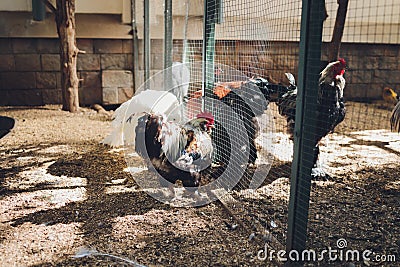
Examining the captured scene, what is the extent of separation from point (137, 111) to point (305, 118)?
2042mm

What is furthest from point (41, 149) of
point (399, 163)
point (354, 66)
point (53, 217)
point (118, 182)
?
point (354, 66)

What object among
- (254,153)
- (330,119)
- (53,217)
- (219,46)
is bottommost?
(53,217)

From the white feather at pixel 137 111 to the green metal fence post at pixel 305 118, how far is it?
172cm

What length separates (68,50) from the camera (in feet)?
19.3

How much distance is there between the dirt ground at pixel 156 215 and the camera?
219 cm

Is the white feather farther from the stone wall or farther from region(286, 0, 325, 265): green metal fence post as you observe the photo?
the stone wall

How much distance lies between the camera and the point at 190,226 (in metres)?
2.53

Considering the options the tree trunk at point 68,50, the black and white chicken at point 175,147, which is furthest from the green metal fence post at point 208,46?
the tree trunk at point 68,50

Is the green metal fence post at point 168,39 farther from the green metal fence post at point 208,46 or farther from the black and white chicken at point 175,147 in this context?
the black and white chicken at point 175,147

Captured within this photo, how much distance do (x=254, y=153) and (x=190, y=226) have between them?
1154mm

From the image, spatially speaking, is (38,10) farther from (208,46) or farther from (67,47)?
(208,46)

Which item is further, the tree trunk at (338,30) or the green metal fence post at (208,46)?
the tree trunk at (338,30)

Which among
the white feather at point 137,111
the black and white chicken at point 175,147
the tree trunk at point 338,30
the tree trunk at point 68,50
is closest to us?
the black and white chicken at point 175,147

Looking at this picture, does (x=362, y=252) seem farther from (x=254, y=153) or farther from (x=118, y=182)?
(x=118, y=182)
